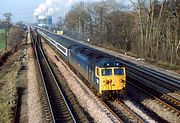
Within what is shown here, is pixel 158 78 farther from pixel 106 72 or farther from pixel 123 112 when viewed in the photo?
pixel 123 112

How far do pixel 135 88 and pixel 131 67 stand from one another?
11.1 metres

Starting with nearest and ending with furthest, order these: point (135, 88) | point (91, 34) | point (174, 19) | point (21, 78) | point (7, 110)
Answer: point (7, 110) → point (135, 88) → point (21, 78) → point (174, 19) → point (91, 34)

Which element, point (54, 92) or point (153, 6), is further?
point (153, 6)

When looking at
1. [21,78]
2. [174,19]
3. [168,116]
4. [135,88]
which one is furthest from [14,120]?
[174,19]

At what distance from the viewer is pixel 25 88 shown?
27.7 m

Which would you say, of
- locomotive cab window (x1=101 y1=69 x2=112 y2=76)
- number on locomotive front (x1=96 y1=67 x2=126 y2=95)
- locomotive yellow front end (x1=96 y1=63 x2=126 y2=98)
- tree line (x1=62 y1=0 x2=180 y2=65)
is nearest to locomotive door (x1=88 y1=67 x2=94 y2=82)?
locomotive yellow front end (x1=96 y1=63 x2=126 y2=98)

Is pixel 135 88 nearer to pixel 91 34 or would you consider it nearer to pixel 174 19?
pixel 174 19

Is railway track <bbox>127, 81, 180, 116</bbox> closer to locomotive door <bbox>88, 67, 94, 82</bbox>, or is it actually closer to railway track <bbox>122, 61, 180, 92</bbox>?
railway track <bbox>122, 61, 180, 92</bbox>

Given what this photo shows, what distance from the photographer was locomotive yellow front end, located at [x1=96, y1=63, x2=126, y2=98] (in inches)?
813

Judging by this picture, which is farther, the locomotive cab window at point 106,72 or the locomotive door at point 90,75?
the locomotive door at point 90,75

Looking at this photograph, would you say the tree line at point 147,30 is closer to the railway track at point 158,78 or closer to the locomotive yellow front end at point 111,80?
the railway track at point 158,78

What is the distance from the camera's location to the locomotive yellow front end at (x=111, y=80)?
20.6 meters

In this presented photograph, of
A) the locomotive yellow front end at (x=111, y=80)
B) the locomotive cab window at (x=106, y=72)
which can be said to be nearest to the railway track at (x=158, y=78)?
the locomotive yellow front end at (x=111, y=80)

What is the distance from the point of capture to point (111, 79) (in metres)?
20.7
